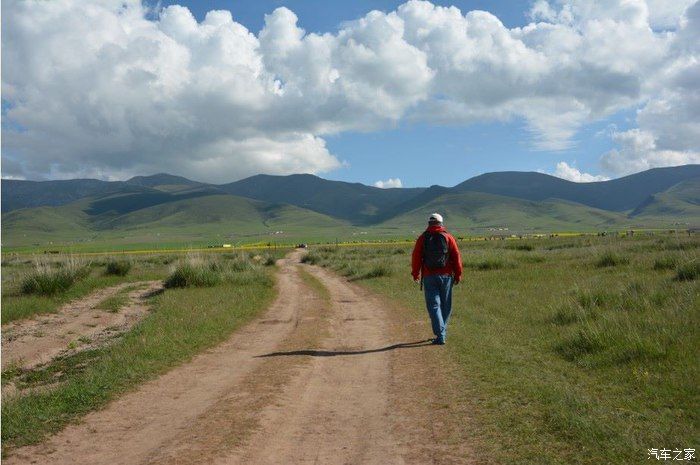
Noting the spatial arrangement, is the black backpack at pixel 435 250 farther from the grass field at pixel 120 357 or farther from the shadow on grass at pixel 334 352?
the grass field at pixel 120 357

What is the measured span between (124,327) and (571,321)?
433 inches

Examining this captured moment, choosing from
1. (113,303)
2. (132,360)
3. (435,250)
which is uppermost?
(435,250)

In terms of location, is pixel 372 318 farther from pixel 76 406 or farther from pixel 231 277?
pixel 231 277

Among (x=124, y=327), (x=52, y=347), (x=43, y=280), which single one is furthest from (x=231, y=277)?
(x=52, y=347)

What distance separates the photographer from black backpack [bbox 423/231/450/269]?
10.4m

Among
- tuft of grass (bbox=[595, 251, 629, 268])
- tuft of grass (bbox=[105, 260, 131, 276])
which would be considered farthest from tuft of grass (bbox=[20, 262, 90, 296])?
tuft of grass (bbox=[595, 251, 629, 268])

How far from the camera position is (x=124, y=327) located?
14.5 m

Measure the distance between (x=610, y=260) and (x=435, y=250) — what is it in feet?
58.2

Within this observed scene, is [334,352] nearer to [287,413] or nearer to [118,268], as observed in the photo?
[287,413]

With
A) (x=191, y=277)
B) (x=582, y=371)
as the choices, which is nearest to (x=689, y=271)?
(x=582, y=371)

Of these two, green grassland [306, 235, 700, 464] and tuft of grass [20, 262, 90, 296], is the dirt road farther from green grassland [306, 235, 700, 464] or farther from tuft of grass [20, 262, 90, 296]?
tuft of grass [20, 262, 90, 296]

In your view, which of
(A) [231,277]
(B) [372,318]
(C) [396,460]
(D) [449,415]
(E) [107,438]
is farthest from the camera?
(A) [231,277]

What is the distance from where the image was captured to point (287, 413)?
630cm

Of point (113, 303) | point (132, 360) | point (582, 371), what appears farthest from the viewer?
point (113, 303)
